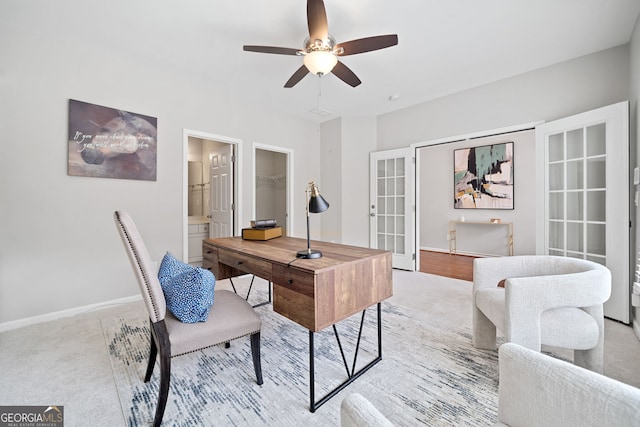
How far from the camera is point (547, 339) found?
1589 mm

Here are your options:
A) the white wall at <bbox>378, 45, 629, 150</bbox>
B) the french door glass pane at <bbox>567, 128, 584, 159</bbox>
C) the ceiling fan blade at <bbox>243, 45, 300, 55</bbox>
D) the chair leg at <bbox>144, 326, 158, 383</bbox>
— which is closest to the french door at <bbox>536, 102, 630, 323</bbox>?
the french door glass pane at <bbox>567, 128, 584, 159</bbox>

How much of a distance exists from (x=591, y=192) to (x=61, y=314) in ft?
17.5

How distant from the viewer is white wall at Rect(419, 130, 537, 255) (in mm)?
5094

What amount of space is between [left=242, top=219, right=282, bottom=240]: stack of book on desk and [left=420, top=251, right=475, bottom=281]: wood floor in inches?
119

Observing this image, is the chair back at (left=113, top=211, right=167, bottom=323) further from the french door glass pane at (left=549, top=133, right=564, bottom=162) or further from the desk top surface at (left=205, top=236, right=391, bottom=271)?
the french door glass pane at (left=549, top=133, right=564, bottom=162)

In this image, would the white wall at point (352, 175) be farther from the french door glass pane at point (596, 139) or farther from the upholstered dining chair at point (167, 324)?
the upholstered dining chair at point (167, 324)

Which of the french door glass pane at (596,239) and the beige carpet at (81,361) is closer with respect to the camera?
the beige carpet at (81,361)

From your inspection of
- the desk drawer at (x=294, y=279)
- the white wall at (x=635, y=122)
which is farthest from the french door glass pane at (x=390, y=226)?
the desk drawer at (x=294, y=279)

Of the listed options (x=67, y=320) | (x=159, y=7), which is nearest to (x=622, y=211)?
(x=159, y=7)

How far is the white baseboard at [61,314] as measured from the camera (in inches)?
94.7

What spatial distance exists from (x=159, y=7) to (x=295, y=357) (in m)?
2.91

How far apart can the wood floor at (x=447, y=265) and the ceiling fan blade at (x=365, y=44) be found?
11.0ft

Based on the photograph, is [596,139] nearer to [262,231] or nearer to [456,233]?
[262,231]

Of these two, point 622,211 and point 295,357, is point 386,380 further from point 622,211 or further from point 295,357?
point 622,211
